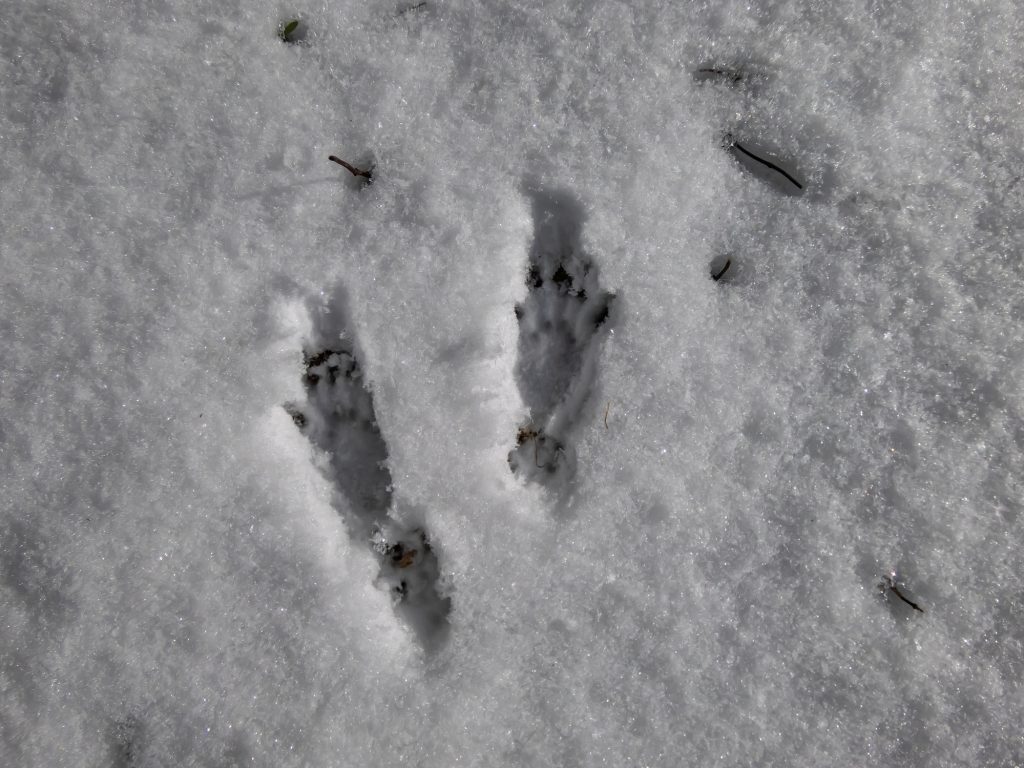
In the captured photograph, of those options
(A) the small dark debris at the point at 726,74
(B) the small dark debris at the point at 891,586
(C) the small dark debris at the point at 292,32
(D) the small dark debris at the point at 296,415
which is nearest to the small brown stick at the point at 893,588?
(B) the small dark debris at the point at 891,586

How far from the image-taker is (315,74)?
1540mm

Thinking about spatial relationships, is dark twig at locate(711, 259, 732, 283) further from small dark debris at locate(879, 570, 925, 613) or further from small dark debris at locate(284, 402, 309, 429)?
small dark debris at locate(284, 402, 309, 429)

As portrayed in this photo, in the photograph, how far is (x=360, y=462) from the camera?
59.2 inches

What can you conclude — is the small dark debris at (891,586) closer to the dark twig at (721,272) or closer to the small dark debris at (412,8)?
the dark twig at (721,272)

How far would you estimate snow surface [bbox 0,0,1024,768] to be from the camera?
4.42 feet

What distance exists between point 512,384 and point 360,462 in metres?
0.39

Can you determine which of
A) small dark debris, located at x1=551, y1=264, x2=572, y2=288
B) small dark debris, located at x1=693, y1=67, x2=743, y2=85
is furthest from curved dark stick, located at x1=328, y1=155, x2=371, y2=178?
small dark debris, located at x1=693, y1=67, x2=743, y2=85

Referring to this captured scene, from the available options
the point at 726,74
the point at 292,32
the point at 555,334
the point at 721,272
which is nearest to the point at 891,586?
the point at 721,272

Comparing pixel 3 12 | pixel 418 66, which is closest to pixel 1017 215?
pixel 418 66

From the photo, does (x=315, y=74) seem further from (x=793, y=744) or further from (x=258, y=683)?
(x=793, y=744)

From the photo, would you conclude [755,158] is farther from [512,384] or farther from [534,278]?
[512,384]

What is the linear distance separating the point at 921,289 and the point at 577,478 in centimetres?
83

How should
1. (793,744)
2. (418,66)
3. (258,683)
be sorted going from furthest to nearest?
(418,66)
(258,683)
(793,744)

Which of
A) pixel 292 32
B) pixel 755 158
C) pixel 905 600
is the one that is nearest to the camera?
pixel 905 600
